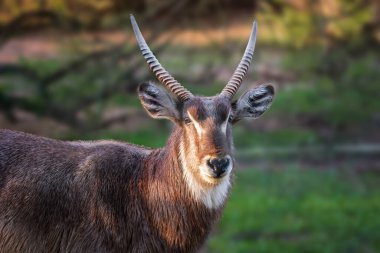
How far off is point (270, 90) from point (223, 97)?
76 centimetres

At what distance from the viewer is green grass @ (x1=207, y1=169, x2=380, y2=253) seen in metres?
15.6

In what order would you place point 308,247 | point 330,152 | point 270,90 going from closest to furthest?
point 270,90, point 308,247, point 330,152

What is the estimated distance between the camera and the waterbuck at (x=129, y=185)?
7.82m

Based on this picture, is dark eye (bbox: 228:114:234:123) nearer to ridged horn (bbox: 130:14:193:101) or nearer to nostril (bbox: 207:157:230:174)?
ridged horn (bbox: 130:14:193:101)

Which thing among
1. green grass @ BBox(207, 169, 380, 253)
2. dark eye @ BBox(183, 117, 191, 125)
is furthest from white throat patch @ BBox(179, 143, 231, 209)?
green grass @ BBox(207, 169, 380, 253)

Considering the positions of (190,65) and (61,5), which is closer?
(61,5)

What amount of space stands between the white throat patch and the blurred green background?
7.39 metres

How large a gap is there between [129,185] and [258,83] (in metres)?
8.99

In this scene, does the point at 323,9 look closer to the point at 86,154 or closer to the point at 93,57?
the point at 93,57

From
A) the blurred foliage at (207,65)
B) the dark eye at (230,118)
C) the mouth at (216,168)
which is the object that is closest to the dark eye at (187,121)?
the dark eye at (230,118)

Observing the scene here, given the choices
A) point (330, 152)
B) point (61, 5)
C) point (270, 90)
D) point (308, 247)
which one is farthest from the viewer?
point (330, 152)

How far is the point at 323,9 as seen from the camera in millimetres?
20297

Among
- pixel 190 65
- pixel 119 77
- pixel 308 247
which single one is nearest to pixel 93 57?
pixel 119 77

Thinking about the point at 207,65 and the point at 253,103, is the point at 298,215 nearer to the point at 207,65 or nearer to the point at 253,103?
the point at 207,65
